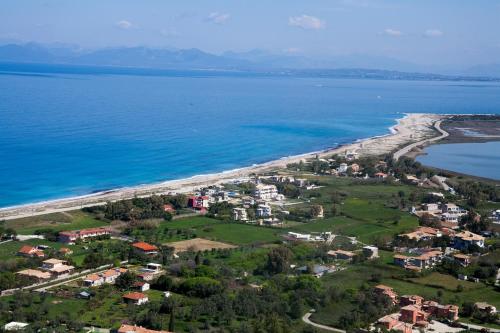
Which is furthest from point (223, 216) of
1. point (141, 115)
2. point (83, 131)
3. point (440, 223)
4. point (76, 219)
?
point (141, 115)

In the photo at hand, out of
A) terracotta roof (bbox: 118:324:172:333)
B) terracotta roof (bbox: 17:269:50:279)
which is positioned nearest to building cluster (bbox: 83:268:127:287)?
terracotta roof (bbox: 17:269:50:279)

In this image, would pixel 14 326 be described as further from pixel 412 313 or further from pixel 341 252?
pixel 341 252

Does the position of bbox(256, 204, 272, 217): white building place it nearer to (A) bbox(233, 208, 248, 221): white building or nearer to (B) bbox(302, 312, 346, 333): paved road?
(A) bbox(233, 208, 248, 221): white building

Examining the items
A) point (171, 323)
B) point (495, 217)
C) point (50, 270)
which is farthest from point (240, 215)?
point (171, 323)

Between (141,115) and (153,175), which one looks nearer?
(153,175)

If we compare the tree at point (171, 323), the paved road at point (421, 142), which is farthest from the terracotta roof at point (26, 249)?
the paved road at point (421, 142)

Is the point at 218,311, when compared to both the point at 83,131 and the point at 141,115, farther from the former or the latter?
the point at 141,115
